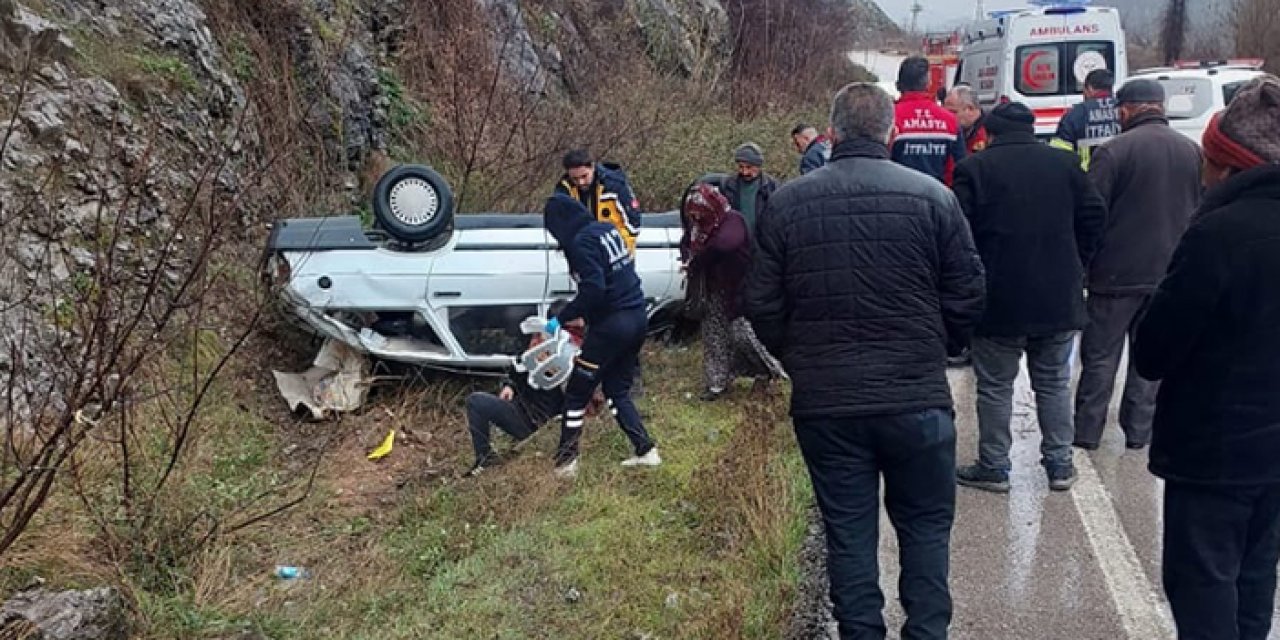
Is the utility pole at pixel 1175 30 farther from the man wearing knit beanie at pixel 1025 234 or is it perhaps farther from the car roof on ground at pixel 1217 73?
the man wearing knit beanie at pixel 1025 234

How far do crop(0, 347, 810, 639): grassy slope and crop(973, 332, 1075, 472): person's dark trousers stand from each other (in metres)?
0.86

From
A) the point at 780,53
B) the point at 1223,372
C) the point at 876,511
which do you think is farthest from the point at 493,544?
the point at 780,53

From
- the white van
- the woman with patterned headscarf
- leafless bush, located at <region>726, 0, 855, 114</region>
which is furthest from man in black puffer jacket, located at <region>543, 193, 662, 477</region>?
the white van

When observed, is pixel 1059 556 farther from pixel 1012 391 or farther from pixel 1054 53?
pixel 1054 53

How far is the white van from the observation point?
13461mm

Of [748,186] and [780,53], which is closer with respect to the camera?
[748,186]

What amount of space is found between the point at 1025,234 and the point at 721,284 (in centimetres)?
219

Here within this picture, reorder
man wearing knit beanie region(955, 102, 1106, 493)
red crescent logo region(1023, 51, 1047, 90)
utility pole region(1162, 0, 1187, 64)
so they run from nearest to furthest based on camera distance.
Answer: man wearing knit beanie region(955, 102, 1106, 493)
red crescent logo region(1023, 51, 1047, 90)
utility pole region(1162, 0, 1187, 64)

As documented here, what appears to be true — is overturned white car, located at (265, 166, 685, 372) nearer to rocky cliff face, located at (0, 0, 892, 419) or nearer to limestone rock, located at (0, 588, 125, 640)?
rocky cliff face, located at (0, 0, 892, 419)

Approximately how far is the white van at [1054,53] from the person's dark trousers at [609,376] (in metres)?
10.1

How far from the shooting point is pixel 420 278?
588cm

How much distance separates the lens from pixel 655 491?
480 cm

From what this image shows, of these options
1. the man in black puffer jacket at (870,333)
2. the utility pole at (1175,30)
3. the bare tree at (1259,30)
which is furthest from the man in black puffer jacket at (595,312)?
the utility pole at (1175,30)

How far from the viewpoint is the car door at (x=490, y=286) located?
19.6 feet
